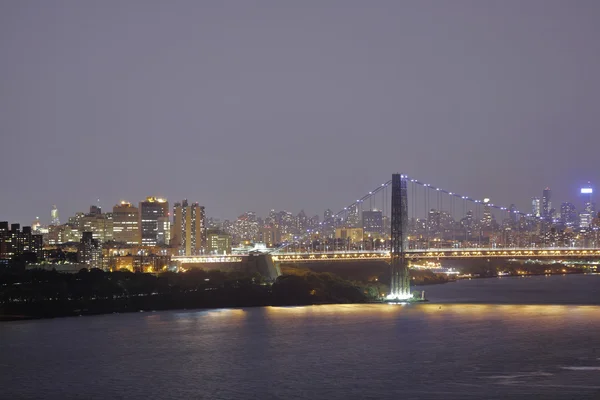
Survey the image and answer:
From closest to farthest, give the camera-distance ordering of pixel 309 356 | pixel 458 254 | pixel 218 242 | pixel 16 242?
pixel 309 356
pixel 458 254
pixel 16 242
pixel 218 242

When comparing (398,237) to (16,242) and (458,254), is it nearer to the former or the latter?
(458,254)

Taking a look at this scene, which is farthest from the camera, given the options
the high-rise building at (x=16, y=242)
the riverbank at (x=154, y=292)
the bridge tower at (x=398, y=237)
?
the high-rise building at (x=16, y=242)

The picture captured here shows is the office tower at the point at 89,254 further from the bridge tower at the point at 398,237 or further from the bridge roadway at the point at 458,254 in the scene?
the bridge tower at the point at 398,237

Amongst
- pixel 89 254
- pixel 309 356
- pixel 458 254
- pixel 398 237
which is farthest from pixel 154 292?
pixel 89 254

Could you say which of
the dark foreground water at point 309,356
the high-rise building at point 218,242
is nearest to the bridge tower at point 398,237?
the dark foreground water at point 309,356

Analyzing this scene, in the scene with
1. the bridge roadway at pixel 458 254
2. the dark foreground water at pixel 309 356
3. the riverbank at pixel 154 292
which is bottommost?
the dark foreground water at pixel 309 356

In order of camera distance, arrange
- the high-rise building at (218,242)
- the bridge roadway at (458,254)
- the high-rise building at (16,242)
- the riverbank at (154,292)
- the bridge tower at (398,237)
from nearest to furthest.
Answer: the riverbank at (154,292)
the bridge roadway at (458,254)
the bridge tower at (398,237)
the high-rise building at (16,242)
the high-rise building at (218,242)

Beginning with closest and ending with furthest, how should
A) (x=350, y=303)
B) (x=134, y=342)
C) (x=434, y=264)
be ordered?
(x=134, y=342), (x=350, y=303), (x=434, y=264)

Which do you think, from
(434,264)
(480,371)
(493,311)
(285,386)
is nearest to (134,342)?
(285,386)

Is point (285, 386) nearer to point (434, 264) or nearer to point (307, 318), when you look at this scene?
point (307, 318)
